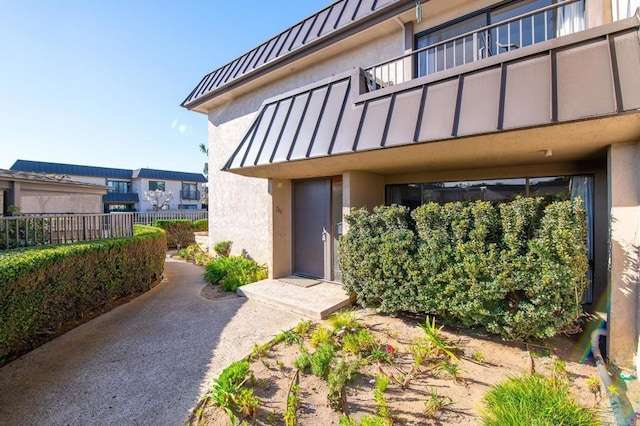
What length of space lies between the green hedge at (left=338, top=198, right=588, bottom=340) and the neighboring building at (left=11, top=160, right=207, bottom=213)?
3739cm

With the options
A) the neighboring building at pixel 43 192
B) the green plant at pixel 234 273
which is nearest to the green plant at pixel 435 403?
the green plant at pixel 234 273

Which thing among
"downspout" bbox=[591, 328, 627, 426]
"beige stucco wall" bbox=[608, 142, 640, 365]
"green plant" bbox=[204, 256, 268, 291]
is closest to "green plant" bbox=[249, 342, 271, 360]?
"green plant" bbox=[204, 256, 268, 291]

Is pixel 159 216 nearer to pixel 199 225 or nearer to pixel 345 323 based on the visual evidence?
pixel 199 225

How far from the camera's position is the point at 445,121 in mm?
3582

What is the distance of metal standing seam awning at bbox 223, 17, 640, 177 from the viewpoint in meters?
2.85

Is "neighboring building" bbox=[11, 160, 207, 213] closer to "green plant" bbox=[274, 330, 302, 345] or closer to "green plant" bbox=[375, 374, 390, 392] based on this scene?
"green plant" bbox=[274, 330, 302, 345]

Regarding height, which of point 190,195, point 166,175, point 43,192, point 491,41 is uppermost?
point 166,175

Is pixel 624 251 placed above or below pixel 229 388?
above

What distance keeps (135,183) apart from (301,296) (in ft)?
129

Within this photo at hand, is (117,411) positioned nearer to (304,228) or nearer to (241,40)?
(304,228)

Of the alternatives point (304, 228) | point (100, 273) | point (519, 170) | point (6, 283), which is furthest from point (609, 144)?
point (100, 273)

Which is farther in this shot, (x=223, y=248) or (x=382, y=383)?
(x=223, y=248)

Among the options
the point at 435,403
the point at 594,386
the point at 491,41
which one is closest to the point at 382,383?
the point at 435,403

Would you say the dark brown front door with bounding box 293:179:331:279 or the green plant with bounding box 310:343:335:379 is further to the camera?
the dark brown front door with bounding box 293:179:331:279
